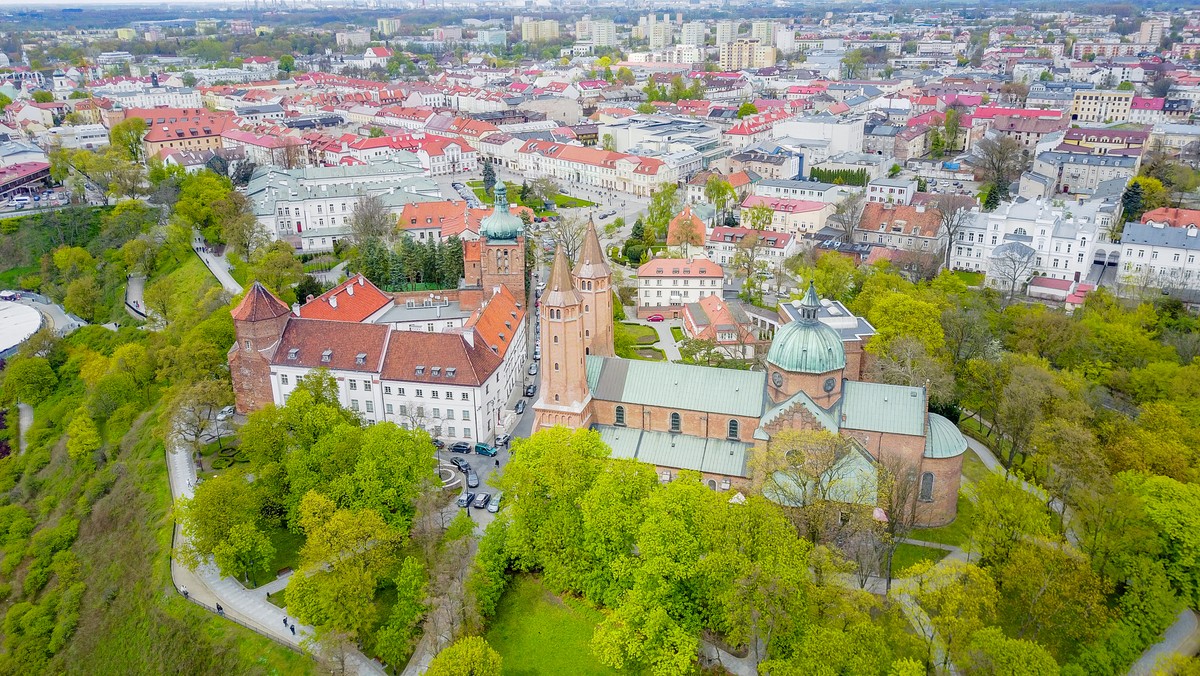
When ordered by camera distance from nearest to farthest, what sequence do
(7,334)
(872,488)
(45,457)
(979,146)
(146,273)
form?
1. (872,488)
2. (45,457)
3. (7,334)
4. (146,273)
5. (979,146)

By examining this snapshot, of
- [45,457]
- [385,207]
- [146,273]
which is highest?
[385,207]

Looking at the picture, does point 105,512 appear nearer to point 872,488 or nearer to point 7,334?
point 7,334

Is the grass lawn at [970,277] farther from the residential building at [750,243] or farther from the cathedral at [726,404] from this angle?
the cathedral at [726,404]

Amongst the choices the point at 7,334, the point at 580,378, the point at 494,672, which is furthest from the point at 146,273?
the point at 494,672

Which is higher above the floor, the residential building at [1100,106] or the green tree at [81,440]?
the residential building at [1100,106]

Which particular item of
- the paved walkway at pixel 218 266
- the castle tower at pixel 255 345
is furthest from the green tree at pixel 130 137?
the castle tower at pixel 255 345

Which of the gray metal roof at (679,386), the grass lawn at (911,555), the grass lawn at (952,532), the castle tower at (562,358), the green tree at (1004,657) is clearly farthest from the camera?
the gray metal roof at (679,386)

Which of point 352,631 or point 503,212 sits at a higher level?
point 503,212
